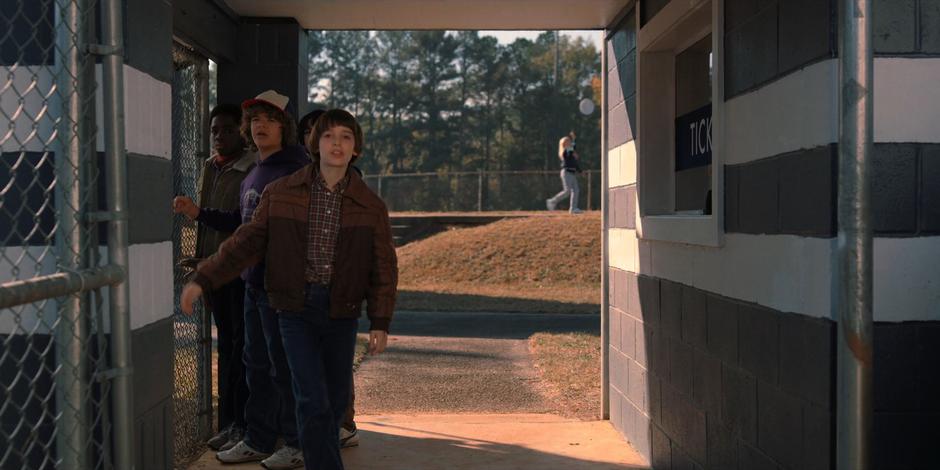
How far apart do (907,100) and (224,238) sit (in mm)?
3625

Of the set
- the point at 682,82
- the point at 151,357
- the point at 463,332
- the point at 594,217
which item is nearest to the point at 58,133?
the point at 151,357

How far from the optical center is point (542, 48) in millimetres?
64938

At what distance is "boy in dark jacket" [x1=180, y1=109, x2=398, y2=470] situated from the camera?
14.0 feet

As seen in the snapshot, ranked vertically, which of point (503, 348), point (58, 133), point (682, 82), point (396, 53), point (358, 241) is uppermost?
point (396, 53)

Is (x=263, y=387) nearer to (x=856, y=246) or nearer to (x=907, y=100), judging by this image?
(x=856, y=246)

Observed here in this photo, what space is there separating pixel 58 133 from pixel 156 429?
1.31m

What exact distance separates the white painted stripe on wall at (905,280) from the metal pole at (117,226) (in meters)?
2.31

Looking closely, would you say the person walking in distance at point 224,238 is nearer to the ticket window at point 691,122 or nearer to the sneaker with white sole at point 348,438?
the sneaker with white sole at point 348,438

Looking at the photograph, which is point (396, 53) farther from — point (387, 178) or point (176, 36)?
point (176, 36)

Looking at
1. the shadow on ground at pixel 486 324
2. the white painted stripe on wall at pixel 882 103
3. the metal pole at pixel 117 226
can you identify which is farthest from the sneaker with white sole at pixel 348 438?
the shadow on ground at pixel 486 324

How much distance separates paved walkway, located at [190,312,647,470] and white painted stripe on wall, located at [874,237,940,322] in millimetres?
2789

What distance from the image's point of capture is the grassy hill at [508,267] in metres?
15.6

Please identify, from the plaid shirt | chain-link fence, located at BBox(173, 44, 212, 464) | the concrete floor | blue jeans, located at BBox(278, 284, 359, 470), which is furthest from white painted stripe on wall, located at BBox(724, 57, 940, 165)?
chain-link fence, located at BBox(173, 44, 212, 464)

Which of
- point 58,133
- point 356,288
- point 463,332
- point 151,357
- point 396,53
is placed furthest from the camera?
point 396,53
